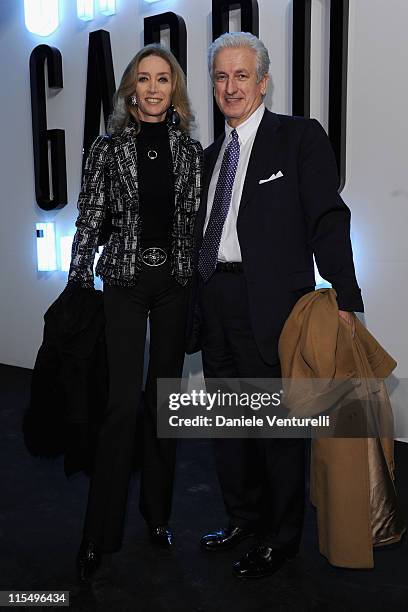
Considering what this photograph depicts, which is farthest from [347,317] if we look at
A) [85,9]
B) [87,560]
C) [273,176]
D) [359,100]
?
[85,9]

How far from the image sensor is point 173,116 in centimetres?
208

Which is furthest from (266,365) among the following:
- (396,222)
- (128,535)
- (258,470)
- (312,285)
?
(396,222)

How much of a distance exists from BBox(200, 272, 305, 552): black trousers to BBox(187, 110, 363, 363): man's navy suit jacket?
0.21ft

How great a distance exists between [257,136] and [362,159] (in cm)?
134

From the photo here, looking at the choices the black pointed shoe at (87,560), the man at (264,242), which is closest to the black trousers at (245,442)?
the man at (264,242)

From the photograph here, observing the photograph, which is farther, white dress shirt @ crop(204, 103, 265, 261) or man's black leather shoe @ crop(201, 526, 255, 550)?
man's black leather shoe @ crop(201, 526, 255, 550)

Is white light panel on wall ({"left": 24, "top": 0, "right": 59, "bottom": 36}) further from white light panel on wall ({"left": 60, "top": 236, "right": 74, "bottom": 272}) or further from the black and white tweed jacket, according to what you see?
the black and white tweed jacket

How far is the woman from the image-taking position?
1.98 metres

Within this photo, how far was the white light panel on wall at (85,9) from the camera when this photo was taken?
4.16 metres

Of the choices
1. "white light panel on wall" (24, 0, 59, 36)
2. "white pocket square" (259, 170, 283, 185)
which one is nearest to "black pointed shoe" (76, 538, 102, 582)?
"white pocket square" (259, 170, 283, 185)

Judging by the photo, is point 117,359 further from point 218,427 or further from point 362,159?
point 362,159

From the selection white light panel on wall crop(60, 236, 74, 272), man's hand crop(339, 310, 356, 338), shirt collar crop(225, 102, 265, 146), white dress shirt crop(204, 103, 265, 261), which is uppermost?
shirt collar crop(225, 102, 265, 146)

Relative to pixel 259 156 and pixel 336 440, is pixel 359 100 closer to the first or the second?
pixel 259 156

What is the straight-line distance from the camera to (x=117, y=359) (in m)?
2.03
